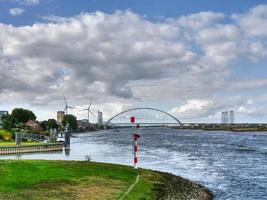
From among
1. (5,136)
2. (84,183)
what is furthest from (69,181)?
(5,136)

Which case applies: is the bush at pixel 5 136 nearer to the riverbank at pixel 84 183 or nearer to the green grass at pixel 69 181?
the riverbank at pixel 84 183

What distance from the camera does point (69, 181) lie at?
113ft

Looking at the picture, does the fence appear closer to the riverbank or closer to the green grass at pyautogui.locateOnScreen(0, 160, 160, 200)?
the riverbank

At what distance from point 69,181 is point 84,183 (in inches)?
44.6

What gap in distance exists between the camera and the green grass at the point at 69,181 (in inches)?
1171

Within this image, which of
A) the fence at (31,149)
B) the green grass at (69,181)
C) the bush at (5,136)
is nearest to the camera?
the green grass at (69,181)

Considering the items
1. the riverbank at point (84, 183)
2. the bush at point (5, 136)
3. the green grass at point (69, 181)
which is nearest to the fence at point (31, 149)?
the bush at point (5, 136)

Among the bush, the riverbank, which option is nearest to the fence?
the bush

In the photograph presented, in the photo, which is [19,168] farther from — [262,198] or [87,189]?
[262,198]

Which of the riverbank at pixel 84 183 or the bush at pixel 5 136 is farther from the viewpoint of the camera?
the bush at pixel 5 136

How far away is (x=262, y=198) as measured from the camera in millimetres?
42344

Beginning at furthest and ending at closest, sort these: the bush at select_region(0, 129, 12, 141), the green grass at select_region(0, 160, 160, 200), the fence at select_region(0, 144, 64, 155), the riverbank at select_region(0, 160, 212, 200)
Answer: the bush at select_region(0, 129, 12, 141), the fence at select_region(0, 144, 64, 155), the riverbank at select_region(0, 160, 212, 200), the green grass at select_region(0, 160, 160, 200)

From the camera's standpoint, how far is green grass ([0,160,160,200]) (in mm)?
29737

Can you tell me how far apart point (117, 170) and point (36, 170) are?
7.60 meters
